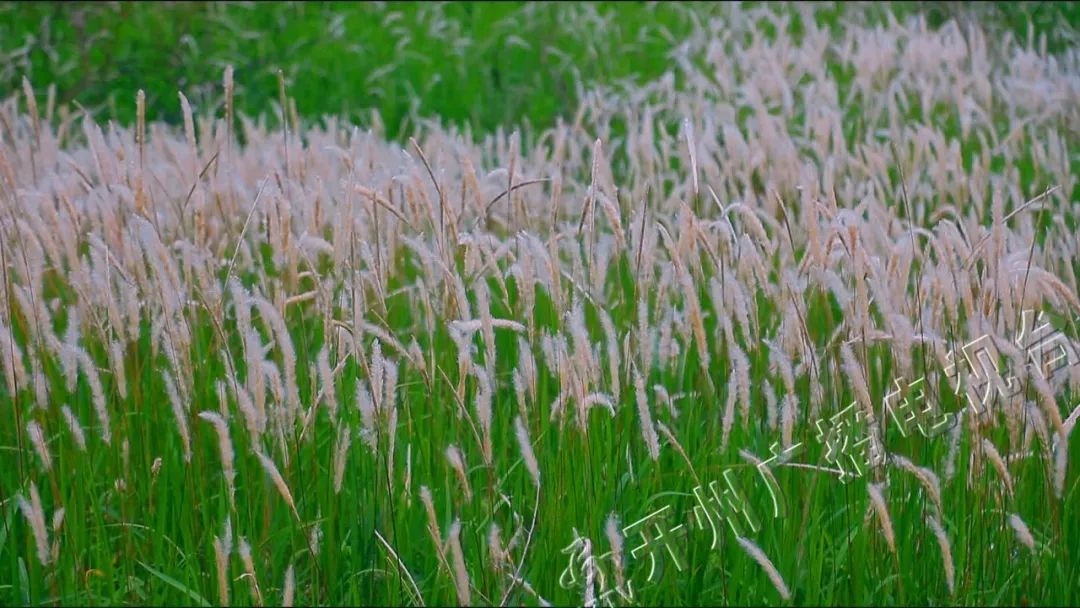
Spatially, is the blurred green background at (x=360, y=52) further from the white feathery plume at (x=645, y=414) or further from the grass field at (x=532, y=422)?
the white feathery plume at (x=645, y=414)

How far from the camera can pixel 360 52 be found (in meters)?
7.08

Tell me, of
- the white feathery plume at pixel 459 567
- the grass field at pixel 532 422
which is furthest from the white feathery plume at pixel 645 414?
the white feathery plume at pixel 459 567

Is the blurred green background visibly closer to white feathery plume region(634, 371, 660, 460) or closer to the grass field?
the grass field

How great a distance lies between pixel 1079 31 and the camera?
24.2 feet

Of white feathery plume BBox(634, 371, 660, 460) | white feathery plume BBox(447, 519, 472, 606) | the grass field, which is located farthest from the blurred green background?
white feathery plume BBox(447, 519, 472, 606)

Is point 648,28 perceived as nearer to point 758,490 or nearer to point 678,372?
point 678,372

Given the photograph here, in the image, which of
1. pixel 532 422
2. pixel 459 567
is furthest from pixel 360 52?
pixel 459 567

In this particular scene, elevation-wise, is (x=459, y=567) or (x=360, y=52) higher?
(x=459, y=567)

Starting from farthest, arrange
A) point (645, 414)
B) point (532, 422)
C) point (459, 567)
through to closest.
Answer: point (532, 422) < point (645, 414) < point (459, 567)

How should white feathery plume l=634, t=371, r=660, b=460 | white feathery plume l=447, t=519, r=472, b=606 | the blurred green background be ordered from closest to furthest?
white feathery plume l=447, t=519, r=472, b=606
white feathery plume l=634, t=371, r=660, b=460
the blurred green background

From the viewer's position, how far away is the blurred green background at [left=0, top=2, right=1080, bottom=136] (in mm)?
6504

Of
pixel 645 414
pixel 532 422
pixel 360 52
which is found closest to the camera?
pixel 645 414

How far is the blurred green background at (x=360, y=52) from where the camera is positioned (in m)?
6.50

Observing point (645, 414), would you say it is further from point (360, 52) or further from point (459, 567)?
point (360, 52)
